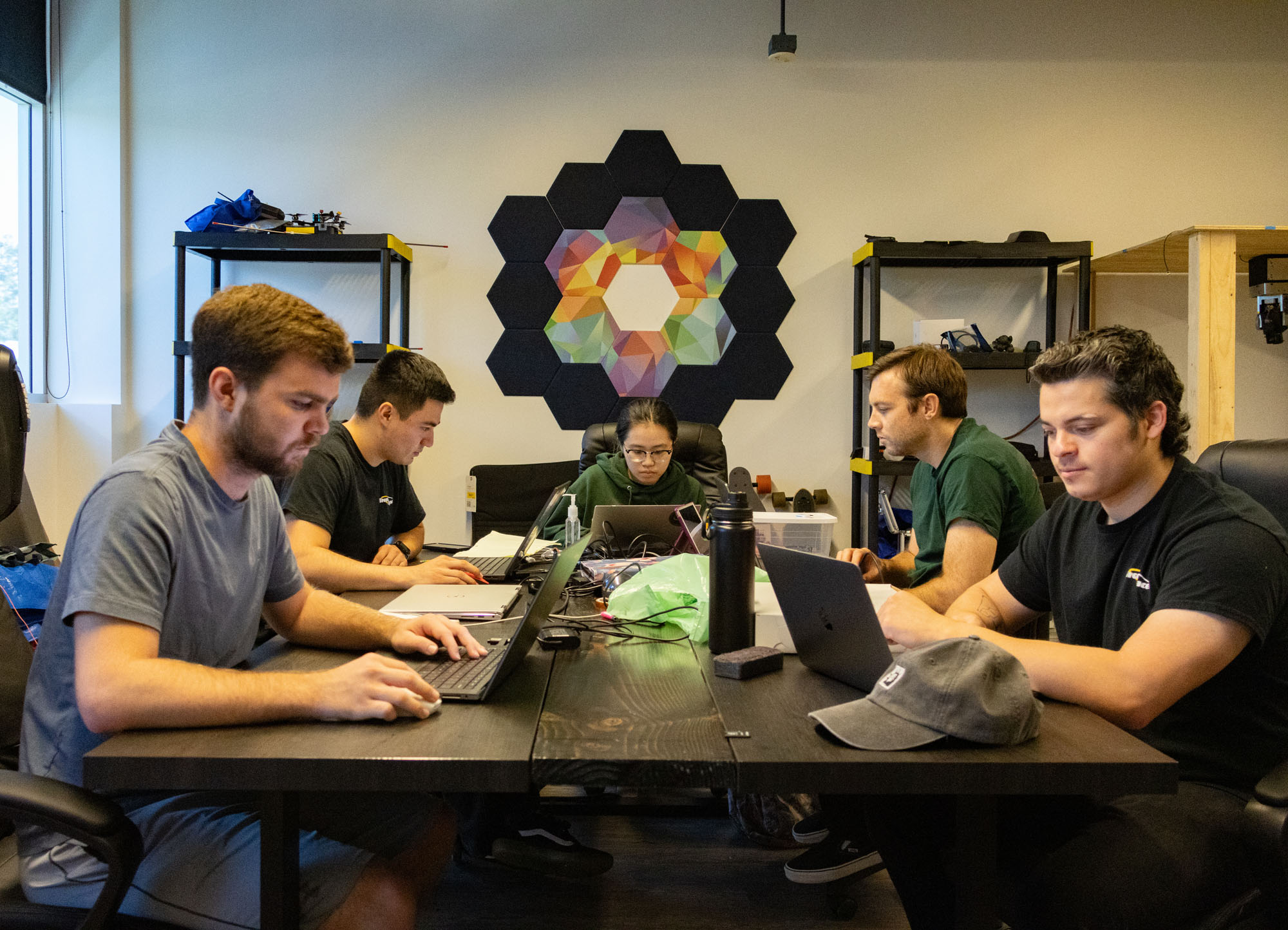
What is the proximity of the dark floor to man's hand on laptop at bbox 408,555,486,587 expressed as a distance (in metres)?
0.68

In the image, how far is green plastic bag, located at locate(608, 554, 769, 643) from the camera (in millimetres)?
1569

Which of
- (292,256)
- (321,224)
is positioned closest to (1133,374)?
(321,224)

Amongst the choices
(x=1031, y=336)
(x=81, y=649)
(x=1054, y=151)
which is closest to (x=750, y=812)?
(x=81, y=649)

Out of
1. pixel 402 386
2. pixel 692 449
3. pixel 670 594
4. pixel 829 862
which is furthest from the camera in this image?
pixel 692 449

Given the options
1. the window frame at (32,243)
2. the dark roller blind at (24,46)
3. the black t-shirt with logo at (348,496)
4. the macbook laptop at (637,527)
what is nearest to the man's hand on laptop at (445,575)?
the black t-shirt with logo at (348,496)

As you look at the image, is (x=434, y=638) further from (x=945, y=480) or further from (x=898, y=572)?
(x=898, y=572)

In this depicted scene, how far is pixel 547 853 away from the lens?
2.03 m

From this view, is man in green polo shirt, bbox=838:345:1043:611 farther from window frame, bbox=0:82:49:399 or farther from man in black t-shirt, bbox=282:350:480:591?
window frame, bbox=0:82:49:399

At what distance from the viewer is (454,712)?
1.09 meters

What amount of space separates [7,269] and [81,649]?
368cm

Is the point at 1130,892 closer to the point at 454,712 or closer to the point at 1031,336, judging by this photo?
the point at 454,712

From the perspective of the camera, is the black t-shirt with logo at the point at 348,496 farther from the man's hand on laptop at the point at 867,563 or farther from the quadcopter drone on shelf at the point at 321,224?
the quadcopter drone on shelf at the point at 321,224

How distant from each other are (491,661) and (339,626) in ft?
0.99

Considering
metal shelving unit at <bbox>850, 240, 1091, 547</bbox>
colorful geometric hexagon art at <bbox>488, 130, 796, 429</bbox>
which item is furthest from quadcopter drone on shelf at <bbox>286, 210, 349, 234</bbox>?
metal shelving unit at <bbox>850, 240, 1091, 547</bbox>
